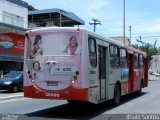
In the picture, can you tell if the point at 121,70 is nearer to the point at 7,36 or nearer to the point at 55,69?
the point at 55,69

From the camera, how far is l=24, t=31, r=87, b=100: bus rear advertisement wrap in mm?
13078

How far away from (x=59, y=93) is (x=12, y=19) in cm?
3511

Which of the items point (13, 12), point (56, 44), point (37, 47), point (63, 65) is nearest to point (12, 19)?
point (13, 12)

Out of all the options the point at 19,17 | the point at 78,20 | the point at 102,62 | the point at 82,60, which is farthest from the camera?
the point at 78,20

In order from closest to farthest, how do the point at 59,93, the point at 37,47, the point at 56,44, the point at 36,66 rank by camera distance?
the point at 59,93 < the point at 56,44 < the point at 36,66 < the point at 37,47

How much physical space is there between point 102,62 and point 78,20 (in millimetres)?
44411

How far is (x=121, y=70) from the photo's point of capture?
59.8 ft

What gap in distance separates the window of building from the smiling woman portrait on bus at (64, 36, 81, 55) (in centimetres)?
3239

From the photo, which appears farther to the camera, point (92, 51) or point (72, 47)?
point (92, 51)

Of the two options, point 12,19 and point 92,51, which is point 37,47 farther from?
point 12,19

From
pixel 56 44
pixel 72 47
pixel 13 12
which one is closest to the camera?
pixel 72 47

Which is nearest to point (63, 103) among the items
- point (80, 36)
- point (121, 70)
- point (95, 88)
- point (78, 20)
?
point (121, 70)

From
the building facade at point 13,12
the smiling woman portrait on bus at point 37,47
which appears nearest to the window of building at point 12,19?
the building facade at point 13,12

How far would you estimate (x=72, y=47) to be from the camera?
13.3 m
